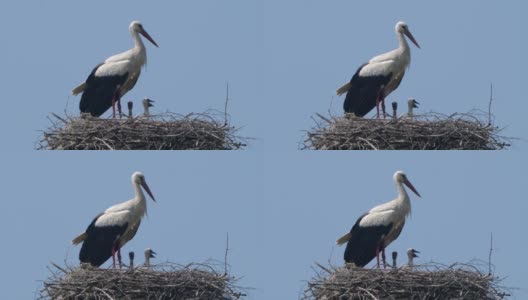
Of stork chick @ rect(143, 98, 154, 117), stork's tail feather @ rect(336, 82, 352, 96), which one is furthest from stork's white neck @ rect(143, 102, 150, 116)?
stork's tail feather @ rect(336, 82, 352, 96)

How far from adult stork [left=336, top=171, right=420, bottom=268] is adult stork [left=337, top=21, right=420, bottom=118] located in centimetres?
120

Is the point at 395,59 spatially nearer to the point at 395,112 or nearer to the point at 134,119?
the point at 395,112

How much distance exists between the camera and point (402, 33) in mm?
29125

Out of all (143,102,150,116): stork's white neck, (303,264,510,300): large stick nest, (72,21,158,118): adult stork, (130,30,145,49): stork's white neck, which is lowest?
(303,264,510,300): large stick nest

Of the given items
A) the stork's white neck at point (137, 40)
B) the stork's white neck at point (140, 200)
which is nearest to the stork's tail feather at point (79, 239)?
the stork's white neck at point (140, 200)

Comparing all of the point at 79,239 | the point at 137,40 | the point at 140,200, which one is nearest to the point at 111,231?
the point at 79,239

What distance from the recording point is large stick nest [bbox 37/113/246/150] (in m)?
27.1

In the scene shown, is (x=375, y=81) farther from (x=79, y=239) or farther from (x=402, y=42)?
(x=79, y=239)

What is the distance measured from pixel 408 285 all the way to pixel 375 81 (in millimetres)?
3739

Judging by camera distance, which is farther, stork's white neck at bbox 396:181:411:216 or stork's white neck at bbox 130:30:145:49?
stork's white neck at bbox 130:30:145:49

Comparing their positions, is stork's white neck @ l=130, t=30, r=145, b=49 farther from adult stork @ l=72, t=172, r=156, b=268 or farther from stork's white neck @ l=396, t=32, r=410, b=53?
stork's white neck @ l=396, t=32, r=410, b=53

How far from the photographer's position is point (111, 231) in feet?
88.4

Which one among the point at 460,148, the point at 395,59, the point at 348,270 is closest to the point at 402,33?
the point at 395,59

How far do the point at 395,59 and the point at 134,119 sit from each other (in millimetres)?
2965
